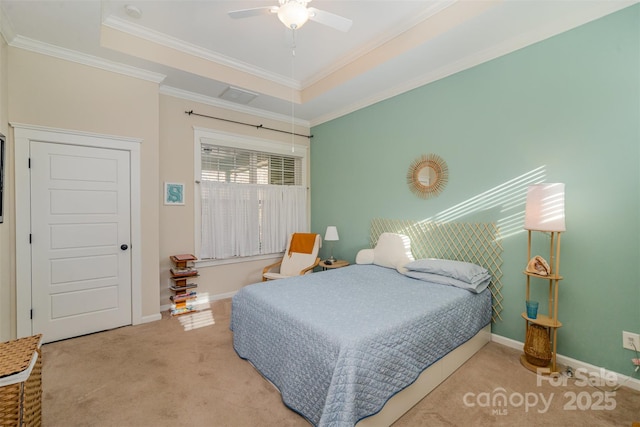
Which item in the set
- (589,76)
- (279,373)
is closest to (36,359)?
(279,373)

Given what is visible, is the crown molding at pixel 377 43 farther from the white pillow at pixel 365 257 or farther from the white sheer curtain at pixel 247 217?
the white pillow at pixel 365 257

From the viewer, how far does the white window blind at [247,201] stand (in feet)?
12.7

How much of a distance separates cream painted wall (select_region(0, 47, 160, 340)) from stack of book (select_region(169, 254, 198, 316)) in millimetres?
211

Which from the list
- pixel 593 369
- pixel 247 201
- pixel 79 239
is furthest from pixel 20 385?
pixel 593 369

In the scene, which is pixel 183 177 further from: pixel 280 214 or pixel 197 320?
pixel 197 320

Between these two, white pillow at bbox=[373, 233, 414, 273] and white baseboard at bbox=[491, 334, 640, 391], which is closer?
white baseboard at bbox=[491, 334, 640, 391]

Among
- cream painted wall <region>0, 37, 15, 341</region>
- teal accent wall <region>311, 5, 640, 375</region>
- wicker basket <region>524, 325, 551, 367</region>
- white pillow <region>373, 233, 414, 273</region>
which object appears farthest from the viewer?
white pillow <region>373, 233, 414, 273</region>

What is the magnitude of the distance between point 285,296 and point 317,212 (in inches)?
106

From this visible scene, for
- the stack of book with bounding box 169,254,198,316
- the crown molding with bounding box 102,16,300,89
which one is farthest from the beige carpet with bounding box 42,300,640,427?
the crown molding with bounding box 102,16,300,89

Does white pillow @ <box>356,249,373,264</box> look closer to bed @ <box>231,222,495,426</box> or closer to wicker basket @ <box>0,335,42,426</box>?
bed @ <box>231,222,495,426</box>

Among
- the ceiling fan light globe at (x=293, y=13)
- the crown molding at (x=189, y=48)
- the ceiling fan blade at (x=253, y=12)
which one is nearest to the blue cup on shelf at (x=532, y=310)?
the ceiling fan light globe at (x=293, y=13)

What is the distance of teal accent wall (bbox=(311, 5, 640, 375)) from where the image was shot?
6.63 feet

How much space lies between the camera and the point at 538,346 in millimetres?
2191

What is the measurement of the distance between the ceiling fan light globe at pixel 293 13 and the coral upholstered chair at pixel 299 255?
2737 millimetres
